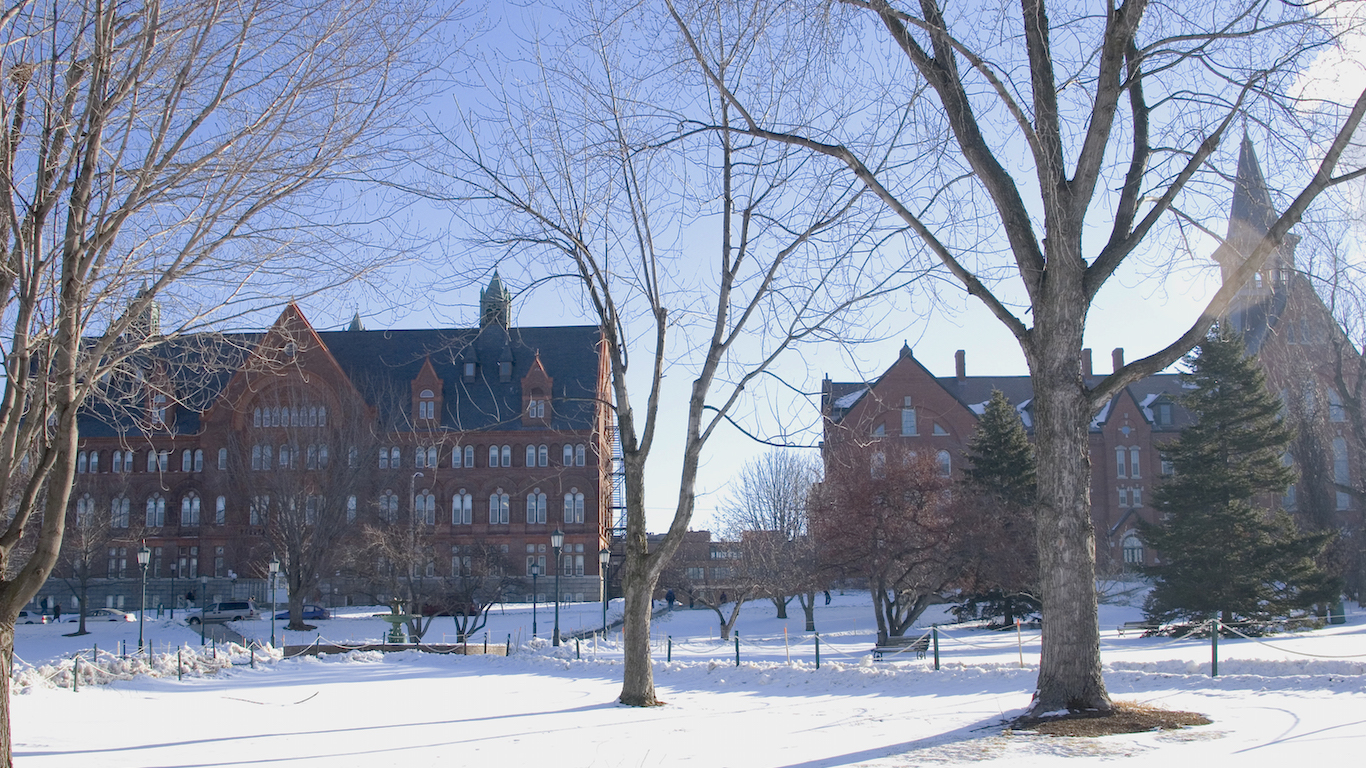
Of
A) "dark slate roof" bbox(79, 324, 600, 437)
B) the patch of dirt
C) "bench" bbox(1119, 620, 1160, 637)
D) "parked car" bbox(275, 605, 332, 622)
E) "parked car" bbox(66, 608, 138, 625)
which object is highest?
"dark slate roof" bbox(79, 324, 600, 437)

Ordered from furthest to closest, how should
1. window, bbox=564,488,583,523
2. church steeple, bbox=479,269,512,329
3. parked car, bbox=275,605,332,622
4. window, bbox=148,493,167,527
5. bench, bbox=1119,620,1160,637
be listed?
window, bbox=148,493,167,527
window, bbox=564,488,583,523
parked car, bbox=275,605,332,622
bench, bbox=1119,620,1160,637
church steeple, bbox=479,269,512,329

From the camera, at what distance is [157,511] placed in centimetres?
6291

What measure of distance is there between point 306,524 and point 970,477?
2831 cm

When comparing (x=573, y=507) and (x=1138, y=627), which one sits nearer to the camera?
(x=1138, y=627)

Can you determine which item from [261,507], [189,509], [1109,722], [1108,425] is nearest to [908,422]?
[1108,425]

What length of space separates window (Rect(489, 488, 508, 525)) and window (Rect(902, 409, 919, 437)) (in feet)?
82.5

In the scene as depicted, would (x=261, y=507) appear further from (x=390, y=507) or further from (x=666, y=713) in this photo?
(x=666, y=713)

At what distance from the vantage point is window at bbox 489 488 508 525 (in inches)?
2436

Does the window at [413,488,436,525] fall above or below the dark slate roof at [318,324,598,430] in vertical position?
below

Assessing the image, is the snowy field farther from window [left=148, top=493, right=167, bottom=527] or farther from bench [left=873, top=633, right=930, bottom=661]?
window [left=148, top=493, right=167, bottom=527]

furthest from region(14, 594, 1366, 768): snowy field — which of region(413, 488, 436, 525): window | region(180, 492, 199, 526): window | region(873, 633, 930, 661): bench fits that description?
region(180, 492, 199, 526): window

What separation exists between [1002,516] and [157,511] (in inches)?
2090

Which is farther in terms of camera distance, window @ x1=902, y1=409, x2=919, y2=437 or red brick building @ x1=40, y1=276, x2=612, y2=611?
window @ x1=902, y1=409, x2=919, y2=437

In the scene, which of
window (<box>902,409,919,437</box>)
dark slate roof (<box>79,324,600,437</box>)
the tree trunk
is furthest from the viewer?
window (<box>902,409,919,437</box>)
